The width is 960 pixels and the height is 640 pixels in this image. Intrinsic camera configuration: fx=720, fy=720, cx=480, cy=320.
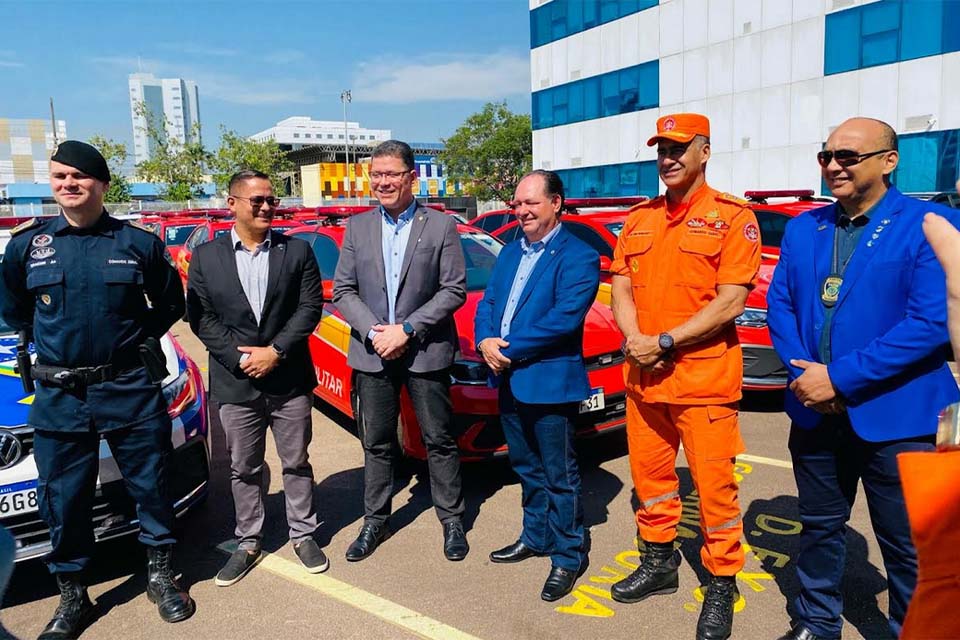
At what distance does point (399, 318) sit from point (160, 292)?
3.67 ft

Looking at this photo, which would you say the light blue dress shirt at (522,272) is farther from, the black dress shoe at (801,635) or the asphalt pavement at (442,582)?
the black dress shoe at (801,635)

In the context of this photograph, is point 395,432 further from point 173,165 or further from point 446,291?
point 173,165

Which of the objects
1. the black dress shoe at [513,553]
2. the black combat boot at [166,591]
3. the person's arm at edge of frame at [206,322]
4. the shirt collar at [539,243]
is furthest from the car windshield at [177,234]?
the black dress shoe at [513,553]

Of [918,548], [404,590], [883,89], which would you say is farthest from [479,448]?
[883,89]

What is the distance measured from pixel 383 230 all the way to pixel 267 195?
60 centimetres

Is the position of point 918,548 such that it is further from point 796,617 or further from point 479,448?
point 479,448

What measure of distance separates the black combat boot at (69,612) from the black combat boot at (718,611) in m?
2.56

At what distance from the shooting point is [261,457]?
3.62m

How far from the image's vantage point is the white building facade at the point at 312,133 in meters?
132

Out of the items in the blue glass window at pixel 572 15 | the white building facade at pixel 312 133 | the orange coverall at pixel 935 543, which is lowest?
the orange coverall at pixel 935 543

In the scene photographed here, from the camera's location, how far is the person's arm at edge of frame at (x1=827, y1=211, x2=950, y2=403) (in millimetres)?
2312

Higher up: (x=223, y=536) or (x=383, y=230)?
(x=383, y=230)

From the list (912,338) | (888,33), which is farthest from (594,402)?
(888,33)

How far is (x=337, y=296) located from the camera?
376cm
